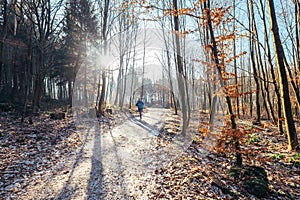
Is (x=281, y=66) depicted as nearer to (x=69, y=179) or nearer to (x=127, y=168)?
(x=127, y=168)

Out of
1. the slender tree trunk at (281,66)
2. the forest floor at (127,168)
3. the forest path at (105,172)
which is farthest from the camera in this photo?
the slender tree trunk at (281,66)

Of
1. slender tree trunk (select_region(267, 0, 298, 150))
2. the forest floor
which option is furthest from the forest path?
slender tree trunk (select_region(267, 0, 298, 150))

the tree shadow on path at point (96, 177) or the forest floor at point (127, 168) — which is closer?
the tree shadow on path at point (96, 177)

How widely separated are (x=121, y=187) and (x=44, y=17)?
31.7ft

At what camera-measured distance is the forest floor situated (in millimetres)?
3920

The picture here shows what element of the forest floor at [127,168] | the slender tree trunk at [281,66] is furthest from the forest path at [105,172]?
the slender tree trunk at [281,66]

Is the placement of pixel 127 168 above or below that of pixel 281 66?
below

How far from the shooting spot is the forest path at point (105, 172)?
3.79 m

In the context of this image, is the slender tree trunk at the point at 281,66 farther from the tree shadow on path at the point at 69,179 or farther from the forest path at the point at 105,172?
the tree shadow on path at the point at 69,179

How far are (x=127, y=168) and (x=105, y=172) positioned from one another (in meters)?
0.63

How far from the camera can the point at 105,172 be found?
4758 mm

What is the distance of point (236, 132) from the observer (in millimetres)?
4348

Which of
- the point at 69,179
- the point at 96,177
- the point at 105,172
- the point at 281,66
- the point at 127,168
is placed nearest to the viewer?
the point at 69,179

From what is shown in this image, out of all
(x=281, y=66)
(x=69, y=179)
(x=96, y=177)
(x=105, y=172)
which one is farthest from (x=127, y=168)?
(x=281, y=66)
